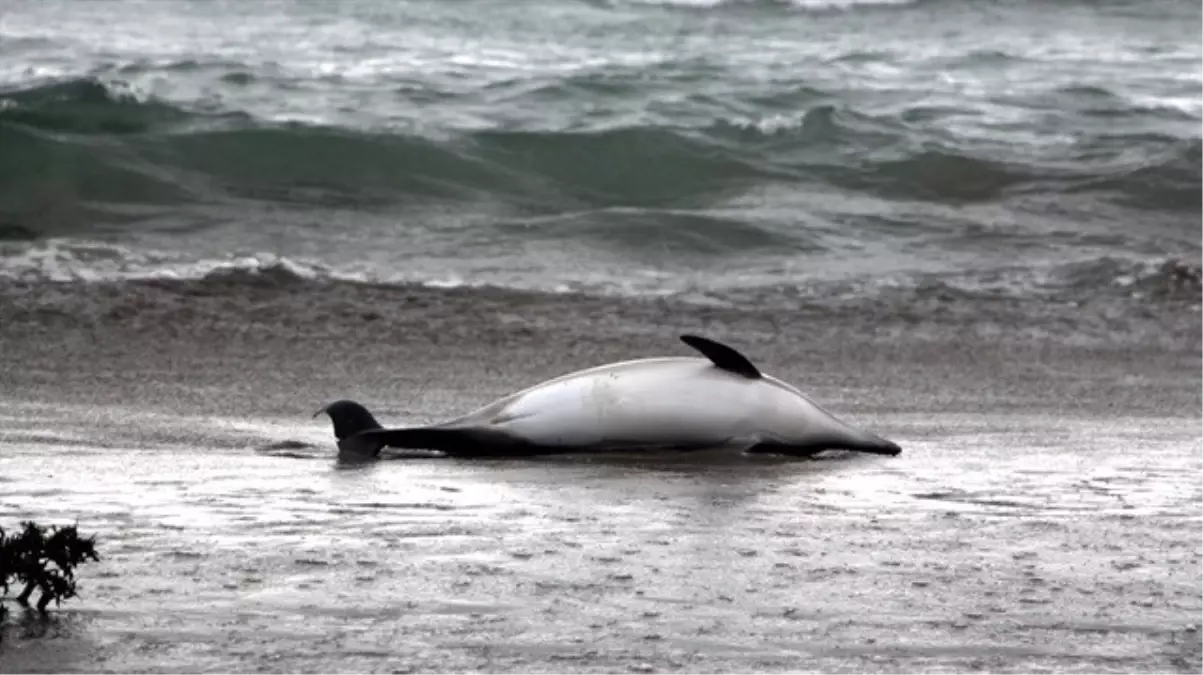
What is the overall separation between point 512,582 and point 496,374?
4315 millimetres

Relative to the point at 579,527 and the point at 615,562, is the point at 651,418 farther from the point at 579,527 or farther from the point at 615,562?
the point at 615,562

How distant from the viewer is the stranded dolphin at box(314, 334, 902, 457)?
5684 mm

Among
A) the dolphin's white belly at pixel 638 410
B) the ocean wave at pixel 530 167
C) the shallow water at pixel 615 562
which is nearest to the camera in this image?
the shallow water at pixel 615 562

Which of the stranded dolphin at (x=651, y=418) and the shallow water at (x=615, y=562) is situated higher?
the stranded dolphin at (x=651, y=418)

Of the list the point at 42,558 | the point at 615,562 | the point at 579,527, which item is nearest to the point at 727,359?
the point at 579,527

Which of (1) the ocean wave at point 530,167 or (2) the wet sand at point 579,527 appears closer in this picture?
(2) the wet sand at point 579,527

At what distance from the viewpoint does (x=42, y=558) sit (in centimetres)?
341

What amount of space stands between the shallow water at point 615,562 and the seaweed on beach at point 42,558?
2.6 inches

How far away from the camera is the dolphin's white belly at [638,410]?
18.9 ft

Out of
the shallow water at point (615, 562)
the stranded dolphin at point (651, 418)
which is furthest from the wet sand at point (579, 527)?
the stranded dolphin at point (651, 418)

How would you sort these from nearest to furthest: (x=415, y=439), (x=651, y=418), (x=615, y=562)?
(x=615, y=562), (x=415, y=439), (x=651, y=418)

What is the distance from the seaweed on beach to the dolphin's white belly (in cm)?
238

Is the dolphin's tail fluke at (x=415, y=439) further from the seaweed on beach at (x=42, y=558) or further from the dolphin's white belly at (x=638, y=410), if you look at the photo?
the seaweed on beach at (x=42, y=558)

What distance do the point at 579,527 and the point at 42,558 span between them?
135 cm
